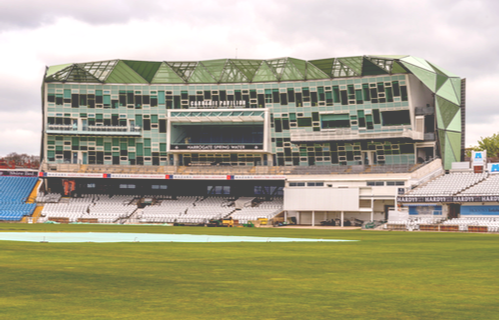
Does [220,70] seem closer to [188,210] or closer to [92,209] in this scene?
[188,210]

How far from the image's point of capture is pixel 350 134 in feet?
270

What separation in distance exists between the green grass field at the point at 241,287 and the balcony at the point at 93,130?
69.4m

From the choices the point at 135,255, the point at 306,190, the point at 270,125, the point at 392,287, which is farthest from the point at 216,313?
the point at 270,125

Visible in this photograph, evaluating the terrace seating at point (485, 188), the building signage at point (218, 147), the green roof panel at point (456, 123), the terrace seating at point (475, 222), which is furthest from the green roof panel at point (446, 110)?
the building signage at point (218, 147)

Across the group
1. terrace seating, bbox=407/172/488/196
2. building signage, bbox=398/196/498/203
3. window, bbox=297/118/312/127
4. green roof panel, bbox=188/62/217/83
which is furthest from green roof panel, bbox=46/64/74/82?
terrace seating, bbox=407/172/488/196

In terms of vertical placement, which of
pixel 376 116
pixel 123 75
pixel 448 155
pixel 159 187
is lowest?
pixel 159 187

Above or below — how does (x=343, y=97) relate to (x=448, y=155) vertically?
above

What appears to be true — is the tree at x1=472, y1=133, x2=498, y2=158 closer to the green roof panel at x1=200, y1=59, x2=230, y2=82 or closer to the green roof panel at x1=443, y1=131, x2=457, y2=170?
the green roof panel at x1=443, y1=131, x2=457, y2=170

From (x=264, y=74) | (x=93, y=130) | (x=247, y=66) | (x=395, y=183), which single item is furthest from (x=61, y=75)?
(x=395, y=183)

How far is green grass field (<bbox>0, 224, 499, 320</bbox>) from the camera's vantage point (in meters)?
10.1

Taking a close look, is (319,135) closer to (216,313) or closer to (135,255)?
(135,255)

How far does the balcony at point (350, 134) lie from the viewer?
7862 centimetres

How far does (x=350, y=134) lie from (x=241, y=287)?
232 feet

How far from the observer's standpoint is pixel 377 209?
78625 mm
